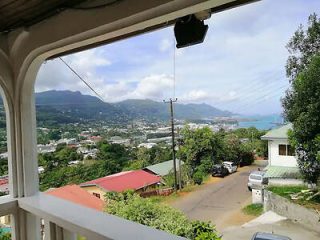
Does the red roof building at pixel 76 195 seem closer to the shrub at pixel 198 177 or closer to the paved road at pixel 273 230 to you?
the shrub at pixel 198 177

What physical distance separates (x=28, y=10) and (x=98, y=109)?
0.81 m

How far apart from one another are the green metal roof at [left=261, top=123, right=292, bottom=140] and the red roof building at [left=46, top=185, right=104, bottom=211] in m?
1.17

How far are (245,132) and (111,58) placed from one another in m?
1.41

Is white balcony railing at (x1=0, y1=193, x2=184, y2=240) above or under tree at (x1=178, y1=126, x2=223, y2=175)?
under

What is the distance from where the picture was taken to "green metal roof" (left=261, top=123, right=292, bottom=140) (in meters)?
1.37

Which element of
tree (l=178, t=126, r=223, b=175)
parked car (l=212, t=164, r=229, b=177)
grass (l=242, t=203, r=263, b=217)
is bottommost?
grass (l=242, t=203, r=263, b=217)

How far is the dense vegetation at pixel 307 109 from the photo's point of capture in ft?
4.17

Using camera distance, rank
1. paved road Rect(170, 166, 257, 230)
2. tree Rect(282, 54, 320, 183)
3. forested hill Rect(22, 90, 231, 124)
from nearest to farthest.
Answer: tree Rect(282, 54, 320, 183) < paved road Rect(170, 166, 257, 230) < forested hill Rect(22, 90, 231, 124)

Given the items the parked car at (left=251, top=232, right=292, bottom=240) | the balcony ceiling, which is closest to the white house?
the parked car at (left=251, top=232, right=292, bottom=240)

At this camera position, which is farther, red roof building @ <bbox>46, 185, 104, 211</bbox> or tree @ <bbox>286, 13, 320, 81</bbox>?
red roof building @ <bbox>46, 185, 104, 211</bbox>

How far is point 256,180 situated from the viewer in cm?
155

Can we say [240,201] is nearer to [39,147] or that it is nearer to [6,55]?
[39,147]

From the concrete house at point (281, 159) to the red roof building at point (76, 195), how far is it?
44.8 inches

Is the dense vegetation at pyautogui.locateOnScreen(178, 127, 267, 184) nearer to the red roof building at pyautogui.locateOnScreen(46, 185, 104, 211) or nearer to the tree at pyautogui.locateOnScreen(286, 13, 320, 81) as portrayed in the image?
the tree at pyautogui.locateOnScreen(286, 13, 320, 81)
